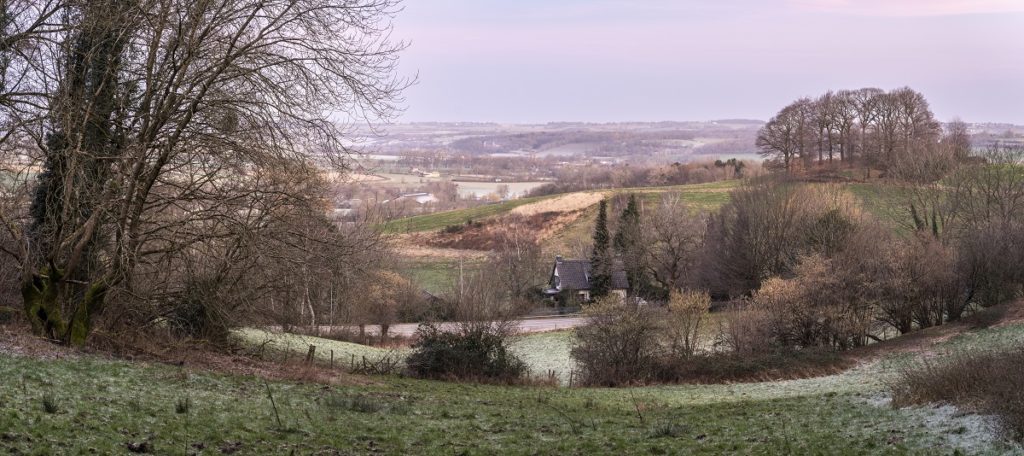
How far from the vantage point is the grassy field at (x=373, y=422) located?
11109mm

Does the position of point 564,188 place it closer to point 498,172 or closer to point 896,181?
point 498,172

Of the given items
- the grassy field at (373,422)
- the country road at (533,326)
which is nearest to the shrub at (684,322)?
the country road at (533,326)

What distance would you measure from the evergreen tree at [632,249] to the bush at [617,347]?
30980mm

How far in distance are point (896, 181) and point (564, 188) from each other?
61.2 metres

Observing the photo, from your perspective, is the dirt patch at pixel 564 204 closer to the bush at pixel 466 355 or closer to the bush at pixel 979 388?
the bush at pixel 466 355

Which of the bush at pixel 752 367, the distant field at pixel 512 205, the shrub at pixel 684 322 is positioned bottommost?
the bush at pixel 752 367

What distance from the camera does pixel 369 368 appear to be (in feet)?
94.4

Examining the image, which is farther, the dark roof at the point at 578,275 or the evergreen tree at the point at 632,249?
the dark roof at the point at 578,275

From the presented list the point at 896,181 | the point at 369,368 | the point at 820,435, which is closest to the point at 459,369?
the point at 369,368

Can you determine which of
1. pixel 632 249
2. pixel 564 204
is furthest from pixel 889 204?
pixel 564 204

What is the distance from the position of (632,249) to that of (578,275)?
5160 millimetres

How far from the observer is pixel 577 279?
7131 cm

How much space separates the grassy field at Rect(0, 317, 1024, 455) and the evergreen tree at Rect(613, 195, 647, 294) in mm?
48744

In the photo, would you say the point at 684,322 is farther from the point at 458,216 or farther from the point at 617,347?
the point at 458,216
